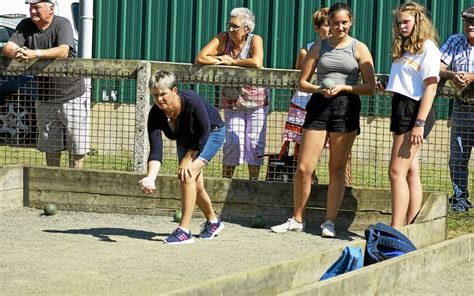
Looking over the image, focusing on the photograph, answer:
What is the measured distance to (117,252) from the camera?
8336 mm

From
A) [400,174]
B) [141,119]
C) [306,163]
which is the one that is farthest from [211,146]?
[141,119]

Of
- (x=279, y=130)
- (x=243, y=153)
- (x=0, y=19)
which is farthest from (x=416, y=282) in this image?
(x=0, y=19)

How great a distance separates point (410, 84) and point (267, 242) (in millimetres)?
1629

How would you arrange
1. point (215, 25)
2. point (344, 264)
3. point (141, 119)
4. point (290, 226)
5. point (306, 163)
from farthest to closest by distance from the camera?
point (215, 25)
point (141, 119)
point (290, 226)
point (306, 163)
point (344, 264)

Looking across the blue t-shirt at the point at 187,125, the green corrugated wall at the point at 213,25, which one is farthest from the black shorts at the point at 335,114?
the green corrugated wall at the point at 213,25

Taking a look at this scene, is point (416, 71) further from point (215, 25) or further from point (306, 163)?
point (215, 25)

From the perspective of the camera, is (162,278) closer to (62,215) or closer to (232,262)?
(232,262)

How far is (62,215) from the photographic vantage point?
10250 mm

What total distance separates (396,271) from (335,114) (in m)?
2.23

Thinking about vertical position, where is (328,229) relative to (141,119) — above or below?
below

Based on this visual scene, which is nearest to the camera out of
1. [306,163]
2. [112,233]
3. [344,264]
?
[344,264]

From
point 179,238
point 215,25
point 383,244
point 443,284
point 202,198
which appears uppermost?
point 215,25

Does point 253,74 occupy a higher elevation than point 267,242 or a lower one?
higher

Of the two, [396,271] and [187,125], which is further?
[187,125]
